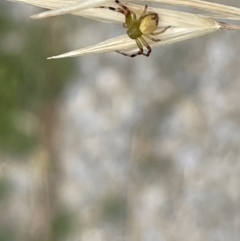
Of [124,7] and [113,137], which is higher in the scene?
[124,7]

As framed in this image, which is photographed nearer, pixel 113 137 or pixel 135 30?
pixel 135 30

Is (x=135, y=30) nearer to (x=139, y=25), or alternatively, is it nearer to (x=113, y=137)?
(x=139, y=25)

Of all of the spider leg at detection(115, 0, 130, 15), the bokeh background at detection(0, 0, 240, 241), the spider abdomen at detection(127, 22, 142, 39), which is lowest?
the bokeh background at detection(0, 0, 240, 241)

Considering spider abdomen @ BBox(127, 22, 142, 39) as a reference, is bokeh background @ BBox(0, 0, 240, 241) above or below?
below

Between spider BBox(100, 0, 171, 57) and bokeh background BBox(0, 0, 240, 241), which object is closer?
spider BBox(100, 0, 171, 57)

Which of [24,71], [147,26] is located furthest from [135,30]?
[24,71]

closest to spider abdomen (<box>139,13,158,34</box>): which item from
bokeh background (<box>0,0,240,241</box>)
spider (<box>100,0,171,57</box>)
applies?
spider (<box>100,0,171,57</box>)

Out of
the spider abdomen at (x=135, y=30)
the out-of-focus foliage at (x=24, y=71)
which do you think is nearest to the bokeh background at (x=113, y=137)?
the out-of-focus foliage at (x=24, y=71)

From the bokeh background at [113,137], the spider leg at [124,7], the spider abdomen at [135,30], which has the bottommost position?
the bokeh background at [113,137]

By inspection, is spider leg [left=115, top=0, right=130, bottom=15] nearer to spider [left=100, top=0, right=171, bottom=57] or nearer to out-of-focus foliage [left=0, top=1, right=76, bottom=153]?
spider [left=100, top=0, right=171, bottom=57]

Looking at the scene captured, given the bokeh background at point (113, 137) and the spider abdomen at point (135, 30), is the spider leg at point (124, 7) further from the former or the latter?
the bokeh background at point (113, 137)
